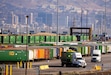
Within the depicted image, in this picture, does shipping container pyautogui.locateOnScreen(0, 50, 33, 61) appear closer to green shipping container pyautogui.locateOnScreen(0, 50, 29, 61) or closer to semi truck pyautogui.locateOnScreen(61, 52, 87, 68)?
A: green shipping container pyautogui.locateOnScreen(0, 50, 29, 61)

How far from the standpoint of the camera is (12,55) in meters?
86.4

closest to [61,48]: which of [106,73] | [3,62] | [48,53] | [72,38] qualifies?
[48,53]

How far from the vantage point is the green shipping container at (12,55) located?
85750mm

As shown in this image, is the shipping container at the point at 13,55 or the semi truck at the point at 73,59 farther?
the shipping container at the point at 13,55

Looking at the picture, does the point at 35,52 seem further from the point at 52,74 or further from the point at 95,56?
the point at 52,74

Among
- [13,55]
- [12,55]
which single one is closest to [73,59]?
[13,55]

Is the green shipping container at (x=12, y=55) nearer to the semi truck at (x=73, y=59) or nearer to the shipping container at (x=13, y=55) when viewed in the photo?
the shipping container at (x=13, y=55)

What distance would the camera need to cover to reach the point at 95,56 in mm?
97625

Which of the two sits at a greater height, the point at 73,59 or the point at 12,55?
the point at 12,55

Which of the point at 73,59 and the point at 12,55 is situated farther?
the point at 12,55

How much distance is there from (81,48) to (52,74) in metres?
46.2

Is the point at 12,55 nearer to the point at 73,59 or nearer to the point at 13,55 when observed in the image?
the point at 13,55

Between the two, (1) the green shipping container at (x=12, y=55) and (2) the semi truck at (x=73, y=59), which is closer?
(2) the semi truck at (x=73, y=59)

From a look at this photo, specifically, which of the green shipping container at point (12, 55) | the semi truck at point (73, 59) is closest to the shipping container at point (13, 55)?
the green shipping container at point (12, 55)
